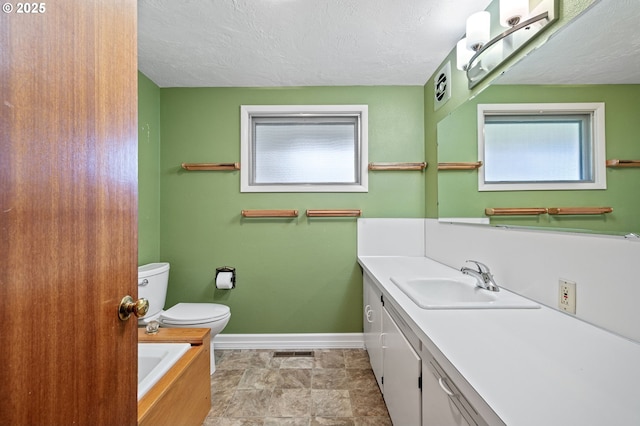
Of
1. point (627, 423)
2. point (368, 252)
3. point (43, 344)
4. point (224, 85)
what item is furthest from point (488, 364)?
point (224, 85)

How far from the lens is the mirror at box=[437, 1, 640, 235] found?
0.82 m

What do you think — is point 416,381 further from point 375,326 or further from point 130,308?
point 130,308

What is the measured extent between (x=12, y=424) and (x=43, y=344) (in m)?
0.12

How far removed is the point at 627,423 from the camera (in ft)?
1.66

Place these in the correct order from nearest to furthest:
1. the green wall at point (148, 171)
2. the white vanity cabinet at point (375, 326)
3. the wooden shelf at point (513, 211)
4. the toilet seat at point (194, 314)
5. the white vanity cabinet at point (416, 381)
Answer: the white vanity cabinet at point (416, 381)
the wooden shelf at point (513, 211)
the white vanity cabinet at point (375, 326)
the toilet seat at point (194, 314)
the green wall at point (148, 171)

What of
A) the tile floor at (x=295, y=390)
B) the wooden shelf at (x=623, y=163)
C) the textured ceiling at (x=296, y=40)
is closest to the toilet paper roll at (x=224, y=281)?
the tile floor at (x=295, y=390)

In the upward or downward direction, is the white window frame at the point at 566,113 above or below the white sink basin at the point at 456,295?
above

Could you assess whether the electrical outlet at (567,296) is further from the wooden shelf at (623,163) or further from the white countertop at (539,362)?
the wooden shelf at (623,163)

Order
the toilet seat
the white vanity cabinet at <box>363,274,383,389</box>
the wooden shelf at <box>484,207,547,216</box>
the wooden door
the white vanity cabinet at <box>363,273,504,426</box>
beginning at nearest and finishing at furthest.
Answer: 1. the wooden door
2. the white vanity cabinet at <box>363,273,504,426</box>
3. the wooden shelf at <box>484,207,547,216</box>
4. the white vanity cabinet at <box>363,274,383,389</box>
5. the toilet seat

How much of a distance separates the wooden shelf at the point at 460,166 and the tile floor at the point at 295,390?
5.17ft

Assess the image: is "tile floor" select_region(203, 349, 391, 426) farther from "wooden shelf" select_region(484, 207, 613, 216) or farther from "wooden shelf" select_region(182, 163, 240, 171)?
"wooden shelf" select_region(182, 163, 240, 171)

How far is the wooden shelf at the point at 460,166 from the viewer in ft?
5.10

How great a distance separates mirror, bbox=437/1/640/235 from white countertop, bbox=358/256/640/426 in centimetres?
37

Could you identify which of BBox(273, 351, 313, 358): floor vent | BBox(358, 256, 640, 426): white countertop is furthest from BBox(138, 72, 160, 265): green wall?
BBox(358, 256, 640, 426): white countertop
